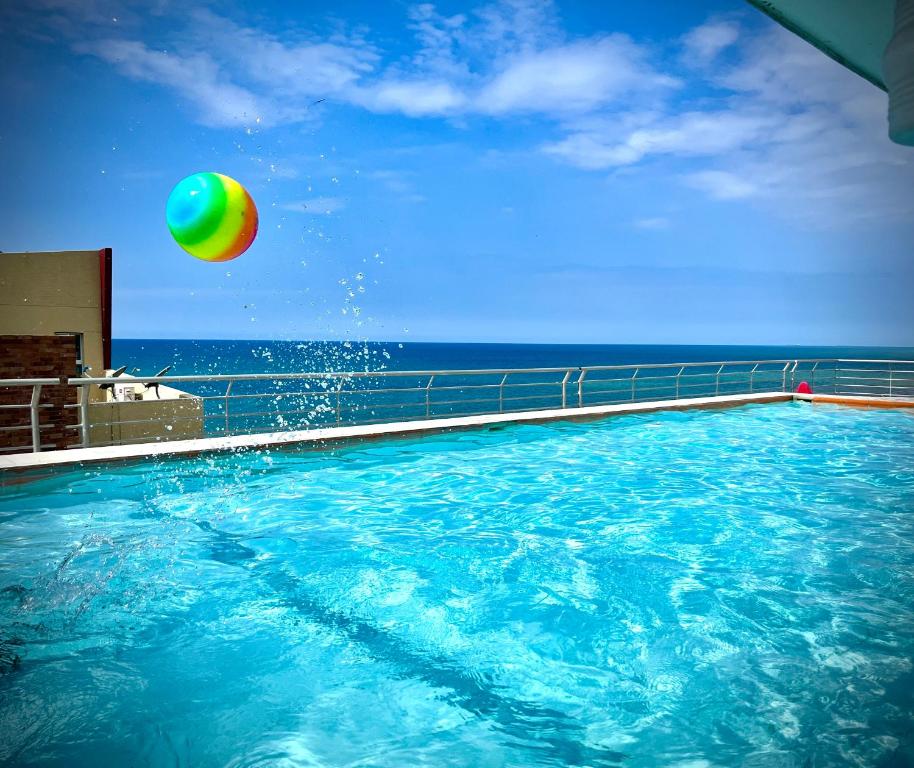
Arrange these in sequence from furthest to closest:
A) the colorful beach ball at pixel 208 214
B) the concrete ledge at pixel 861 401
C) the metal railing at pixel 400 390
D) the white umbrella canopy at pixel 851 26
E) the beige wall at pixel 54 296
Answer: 1. the beige wall at pixel 54 296
2. the concrete ledge at pixel 861 401
3. the metal railing at pixel 400 390
4. the colorful beach ball at pixel 208 214
5. the white umbrella canopy at pixel 851 26

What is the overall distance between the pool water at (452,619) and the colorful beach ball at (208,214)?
217 cm

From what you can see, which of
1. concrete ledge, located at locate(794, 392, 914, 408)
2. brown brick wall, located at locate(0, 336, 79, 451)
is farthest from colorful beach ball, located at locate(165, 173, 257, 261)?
concrete ledge, located at locate(794, 392, 914, 408)

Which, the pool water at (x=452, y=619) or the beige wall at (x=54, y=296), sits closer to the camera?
the pool water at (x=452, y=619)

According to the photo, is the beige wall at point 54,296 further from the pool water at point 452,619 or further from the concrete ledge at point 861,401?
the concrete ledge at point 861,401

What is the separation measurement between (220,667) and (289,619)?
1.81 feet

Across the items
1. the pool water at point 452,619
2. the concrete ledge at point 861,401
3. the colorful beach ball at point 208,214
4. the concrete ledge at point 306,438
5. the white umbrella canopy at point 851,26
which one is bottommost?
the pool water at point 452,619

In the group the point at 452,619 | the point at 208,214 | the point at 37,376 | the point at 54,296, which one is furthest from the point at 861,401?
the point at 54,296

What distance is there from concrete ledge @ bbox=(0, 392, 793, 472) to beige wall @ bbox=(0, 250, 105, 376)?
39.8ft

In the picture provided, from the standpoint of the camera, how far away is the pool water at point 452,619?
268 cm

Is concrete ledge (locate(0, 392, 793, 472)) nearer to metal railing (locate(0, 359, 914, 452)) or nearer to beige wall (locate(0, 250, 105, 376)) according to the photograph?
metal railing (locate(0, 359, 914, 452))

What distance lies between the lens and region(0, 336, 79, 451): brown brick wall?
11.1 meters

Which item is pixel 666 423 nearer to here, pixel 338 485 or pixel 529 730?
pixel 338 485

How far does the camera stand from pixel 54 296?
17594 mm

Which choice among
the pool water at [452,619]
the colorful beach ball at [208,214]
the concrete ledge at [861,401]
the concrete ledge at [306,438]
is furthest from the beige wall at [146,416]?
the concrete ledge at [861,401]
